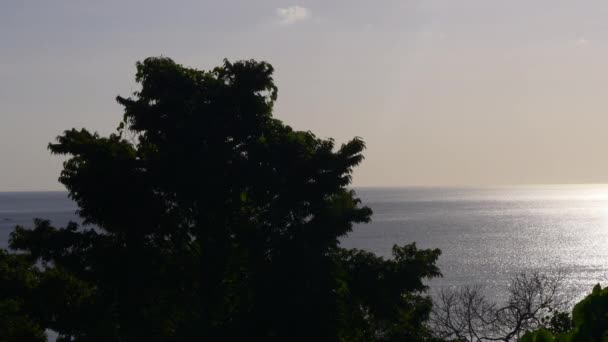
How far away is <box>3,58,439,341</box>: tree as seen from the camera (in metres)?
23.0

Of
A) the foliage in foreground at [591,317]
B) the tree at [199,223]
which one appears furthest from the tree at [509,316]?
the tree at [199,223]

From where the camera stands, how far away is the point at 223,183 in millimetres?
23766

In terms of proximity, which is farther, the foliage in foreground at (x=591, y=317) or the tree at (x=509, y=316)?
the tree at (x=509, y=316)

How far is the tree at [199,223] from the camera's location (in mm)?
22984

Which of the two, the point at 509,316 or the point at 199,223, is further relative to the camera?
the point at 509,316

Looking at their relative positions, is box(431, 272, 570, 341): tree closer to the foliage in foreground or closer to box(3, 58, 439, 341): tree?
the foliage in foreground

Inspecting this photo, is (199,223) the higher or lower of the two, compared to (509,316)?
higher

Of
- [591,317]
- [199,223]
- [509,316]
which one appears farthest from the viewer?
[509,316]

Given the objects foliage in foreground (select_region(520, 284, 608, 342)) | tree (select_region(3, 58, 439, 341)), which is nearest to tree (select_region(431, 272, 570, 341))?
foliage in foreground (select_region(520, 284, 608, 342))

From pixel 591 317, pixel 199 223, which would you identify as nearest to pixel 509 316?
pixel 199 223

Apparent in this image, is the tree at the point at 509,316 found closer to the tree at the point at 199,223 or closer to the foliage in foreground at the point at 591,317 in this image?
the foliage in foreground at the point at 591,317

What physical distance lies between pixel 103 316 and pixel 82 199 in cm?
326

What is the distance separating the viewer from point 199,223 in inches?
963

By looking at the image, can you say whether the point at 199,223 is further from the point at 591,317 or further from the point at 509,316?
the point at 591,317
